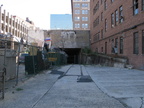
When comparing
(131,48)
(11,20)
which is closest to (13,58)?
(131,48)

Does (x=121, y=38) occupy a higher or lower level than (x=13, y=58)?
higher

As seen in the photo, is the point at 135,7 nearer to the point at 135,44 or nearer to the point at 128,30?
the point at 128,30

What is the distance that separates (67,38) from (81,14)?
181 ft

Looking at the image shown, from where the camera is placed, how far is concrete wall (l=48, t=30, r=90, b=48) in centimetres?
4278

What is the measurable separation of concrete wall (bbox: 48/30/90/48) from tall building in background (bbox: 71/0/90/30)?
168 feet

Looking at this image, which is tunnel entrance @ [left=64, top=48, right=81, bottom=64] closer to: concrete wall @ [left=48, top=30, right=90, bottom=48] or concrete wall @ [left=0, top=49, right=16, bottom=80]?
concrete wall @ [left=48, top=30, right=90, bottom=48]

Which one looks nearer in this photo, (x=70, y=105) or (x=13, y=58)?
(x=70, y=105)

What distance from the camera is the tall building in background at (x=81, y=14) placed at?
93562 mm

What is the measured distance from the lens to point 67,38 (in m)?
42.9

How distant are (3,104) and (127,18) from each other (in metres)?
16.6

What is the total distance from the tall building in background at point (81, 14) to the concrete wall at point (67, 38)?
51.2m

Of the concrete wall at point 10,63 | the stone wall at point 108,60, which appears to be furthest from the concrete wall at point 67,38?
the concrete wall at point 10,63

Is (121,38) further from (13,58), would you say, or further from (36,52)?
(13,58)

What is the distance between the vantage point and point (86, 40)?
4366 cm
